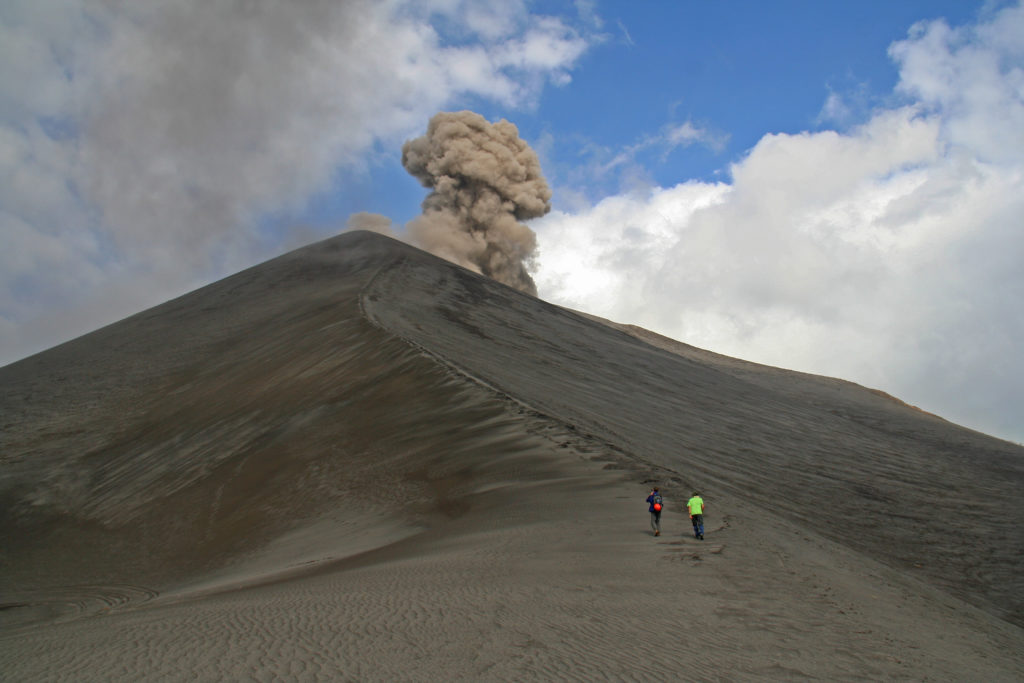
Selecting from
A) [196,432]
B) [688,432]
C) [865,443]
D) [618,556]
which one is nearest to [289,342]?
[196,432]

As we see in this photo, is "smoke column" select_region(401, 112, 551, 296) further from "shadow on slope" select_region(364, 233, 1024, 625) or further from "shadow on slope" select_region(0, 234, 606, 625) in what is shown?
"shadow on slope" select_region(0, 234, 606, 625)

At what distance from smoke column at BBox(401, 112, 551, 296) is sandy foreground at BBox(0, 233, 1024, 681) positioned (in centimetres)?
2563

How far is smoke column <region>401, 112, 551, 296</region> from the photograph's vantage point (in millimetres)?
55125

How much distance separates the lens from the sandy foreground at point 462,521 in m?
5.71

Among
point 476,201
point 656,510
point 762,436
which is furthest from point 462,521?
point 476,201

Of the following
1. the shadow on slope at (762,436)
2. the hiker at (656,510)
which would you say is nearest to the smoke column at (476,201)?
the shadow on slope at (762,436)

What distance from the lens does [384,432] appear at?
14.9m

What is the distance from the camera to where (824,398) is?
128ft

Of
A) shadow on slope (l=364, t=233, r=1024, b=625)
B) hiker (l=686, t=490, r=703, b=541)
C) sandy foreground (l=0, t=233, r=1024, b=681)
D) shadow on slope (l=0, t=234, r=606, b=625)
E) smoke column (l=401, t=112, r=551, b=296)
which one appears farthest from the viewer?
smoke column (l=401, t=112, r=551, b=296)

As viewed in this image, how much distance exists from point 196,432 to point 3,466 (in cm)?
640

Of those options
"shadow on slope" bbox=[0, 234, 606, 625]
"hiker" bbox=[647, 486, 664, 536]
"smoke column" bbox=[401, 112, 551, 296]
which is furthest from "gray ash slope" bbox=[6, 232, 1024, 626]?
"smoke column" bbox=[401, 112, 551, 296]

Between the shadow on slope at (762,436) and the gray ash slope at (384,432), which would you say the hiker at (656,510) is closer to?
the gray ash slope at (384,432)

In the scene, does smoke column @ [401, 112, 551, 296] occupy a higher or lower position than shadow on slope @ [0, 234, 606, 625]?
higher

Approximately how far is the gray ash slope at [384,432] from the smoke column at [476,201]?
65.1ft
